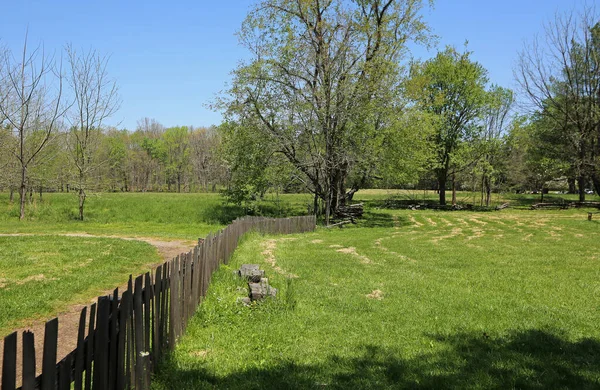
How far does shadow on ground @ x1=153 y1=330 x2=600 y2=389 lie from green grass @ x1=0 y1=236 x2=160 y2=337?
3772 mm

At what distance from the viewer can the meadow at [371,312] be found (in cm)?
476

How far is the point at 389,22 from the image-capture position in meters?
27.0

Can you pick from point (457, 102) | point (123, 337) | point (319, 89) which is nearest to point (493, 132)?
point (457, 102)

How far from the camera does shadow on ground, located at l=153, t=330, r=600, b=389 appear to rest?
4.45 meters

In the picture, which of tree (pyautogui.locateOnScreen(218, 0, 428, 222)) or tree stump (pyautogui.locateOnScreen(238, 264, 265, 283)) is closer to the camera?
tree stump (pyautogui.locateOnScreen(238, 264, 265, 283))

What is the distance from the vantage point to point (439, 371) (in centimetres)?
481

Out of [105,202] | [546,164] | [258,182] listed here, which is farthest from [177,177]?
[546,164]

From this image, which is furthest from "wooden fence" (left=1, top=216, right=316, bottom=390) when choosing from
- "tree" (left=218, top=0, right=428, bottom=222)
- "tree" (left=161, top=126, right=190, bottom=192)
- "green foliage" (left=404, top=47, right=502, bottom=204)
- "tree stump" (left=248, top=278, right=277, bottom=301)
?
"tree" (left=161, top=126, right=190, bottom=192)

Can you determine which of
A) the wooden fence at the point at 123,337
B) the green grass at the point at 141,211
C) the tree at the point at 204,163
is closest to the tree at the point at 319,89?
the green grass at the point at 141,211

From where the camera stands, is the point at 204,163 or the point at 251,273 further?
the point at 204,163

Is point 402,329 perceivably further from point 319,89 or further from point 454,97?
point 454,97

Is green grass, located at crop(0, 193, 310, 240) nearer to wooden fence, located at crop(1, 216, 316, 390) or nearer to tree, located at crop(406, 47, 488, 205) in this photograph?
tree, located at crop(406, 47, 488, 205)

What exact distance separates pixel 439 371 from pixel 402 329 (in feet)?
4.91

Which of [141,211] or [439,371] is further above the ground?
[141,211]
